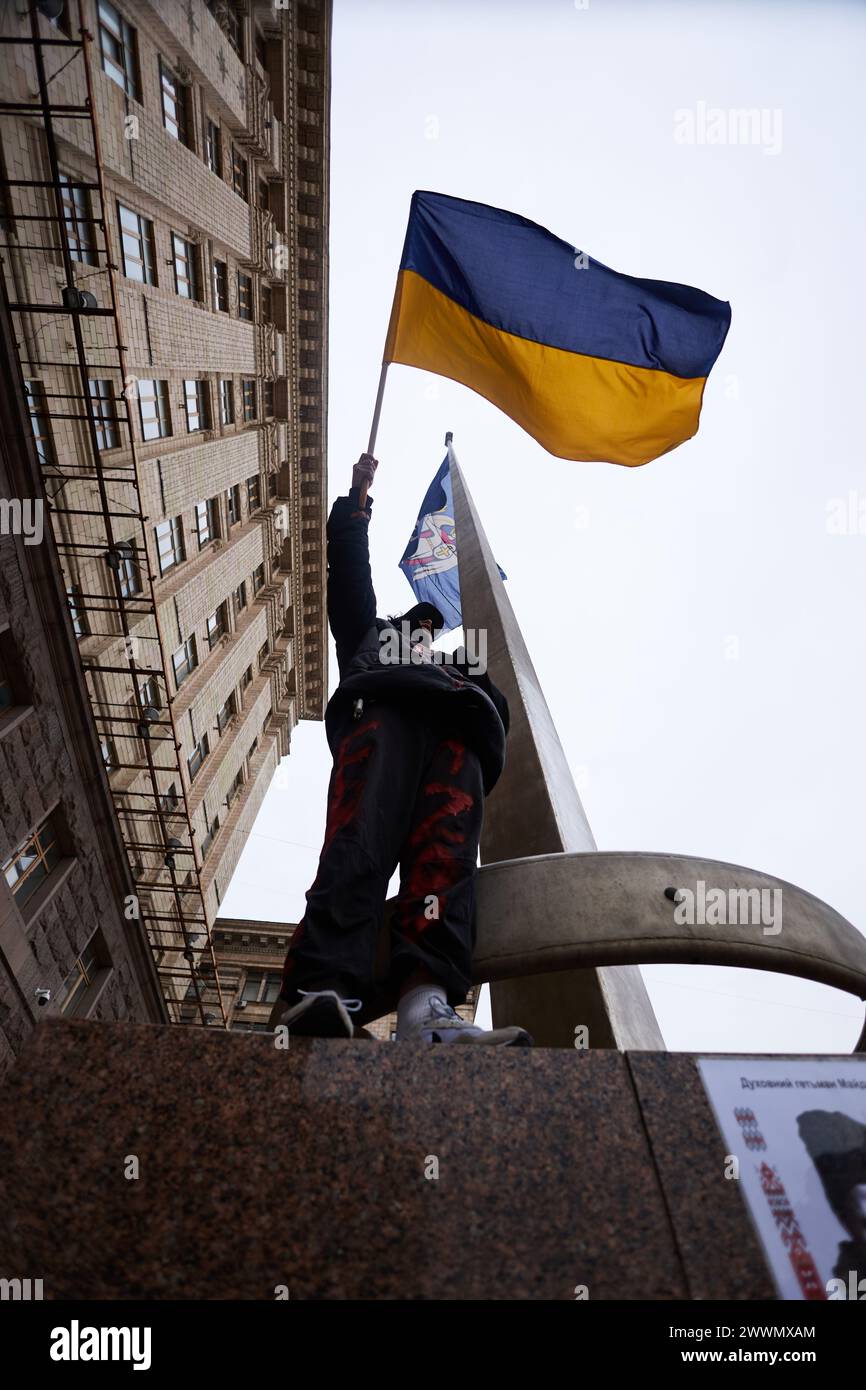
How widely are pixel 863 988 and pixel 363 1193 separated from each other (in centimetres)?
382

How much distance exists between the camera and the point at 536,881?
162 inches

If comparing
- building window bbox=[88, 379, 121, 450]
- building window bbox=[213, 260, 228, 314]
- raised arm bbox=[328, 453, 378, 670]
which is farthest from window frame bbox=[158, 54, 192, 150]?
raised arm bbox=[328, 453, 378, 670]

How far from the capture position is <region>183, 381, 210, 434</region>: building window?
20719 millimetres

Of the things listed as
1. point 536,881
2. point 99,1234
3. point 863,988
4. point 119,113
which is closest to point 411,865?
point 536,881

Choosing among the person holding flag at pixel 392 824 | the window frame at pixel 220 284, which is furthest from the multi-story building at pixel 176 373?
the person holding flag at pixel 392 824

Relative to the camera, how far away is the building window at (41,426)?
12.9 meters

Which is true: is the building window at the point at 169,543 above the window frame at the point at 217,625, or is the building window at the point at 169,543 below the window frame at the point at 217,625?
above

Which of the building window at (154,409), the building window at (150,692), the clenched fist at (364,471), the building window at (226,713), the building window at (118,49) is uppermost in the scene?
the building window at (118,49)

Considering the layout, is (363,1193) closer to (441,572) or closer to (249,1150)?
(249,1150)

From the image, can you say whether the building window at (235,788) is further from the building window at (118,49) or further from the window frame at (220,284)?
the building window at (118,49)

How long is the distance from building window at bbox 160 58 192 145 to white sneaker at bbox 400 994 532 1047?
22174mm

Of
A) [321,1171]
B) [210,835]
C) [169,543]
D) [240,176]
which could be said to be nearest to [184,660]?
[169,543]

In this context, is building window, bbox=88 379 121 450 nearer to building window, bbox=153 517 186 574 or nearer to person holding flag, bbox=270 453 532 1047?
building window, bbox=153 517 186 574

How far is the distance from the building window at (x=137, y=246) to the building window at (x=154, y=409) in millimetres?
2367
